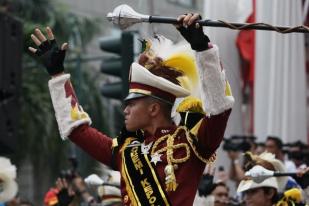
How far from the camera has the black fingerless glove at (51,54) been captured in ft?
19.8

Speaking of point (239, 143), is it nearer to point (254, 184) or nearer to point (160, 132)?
point (254, 184)

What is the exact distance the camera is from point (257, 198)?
779 centimetres

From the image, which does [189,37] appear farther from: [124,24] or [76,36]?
[76,36]

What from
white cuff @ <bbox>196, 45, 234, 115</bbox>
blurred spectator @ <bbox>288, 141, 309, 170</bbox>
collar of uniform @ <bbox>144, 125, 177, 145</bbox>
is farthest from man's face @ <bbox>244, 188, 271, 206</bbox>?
blurred spectator @ <bbox>288, 141, 309, 170</bbox>

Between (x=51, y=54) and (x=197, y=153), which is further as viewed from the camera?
(x=51, y=54)

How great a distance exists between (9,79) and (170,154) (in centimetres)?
411

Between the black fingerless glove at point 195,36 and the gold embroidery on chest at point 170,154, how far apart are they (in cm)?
66

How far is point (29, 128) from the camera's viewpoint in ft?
92.1

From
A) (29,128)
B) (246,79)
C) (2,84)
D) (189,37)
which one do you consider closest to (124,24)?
(189,37)

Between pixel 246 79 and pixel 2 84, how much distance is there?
21.9 feet

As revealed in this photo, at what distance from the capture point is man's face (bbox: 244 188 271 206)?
777cm

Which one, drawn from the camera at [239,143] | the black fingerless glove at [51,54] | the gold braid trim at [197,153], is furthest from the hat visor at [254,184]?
the camera at [239,143]

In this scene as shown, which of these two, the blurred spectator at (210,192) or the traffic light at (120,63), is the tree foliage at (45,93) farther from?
the blurred spectator at (210,192)

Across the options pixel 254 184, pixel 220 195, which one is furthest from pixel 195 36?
pixel 220 195
